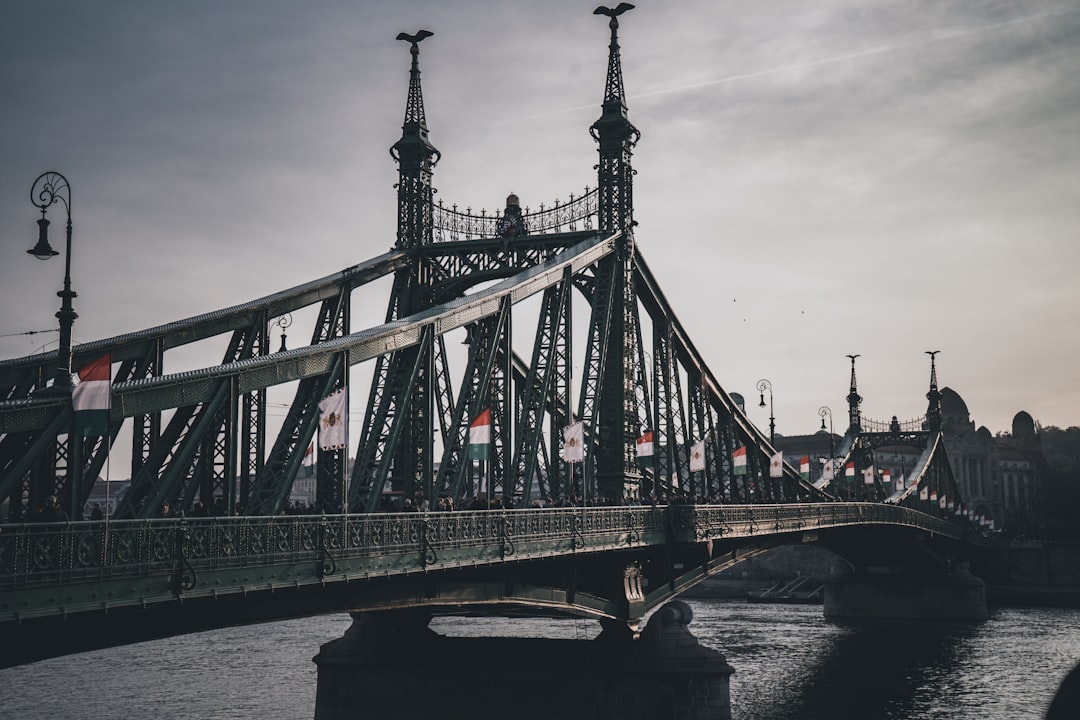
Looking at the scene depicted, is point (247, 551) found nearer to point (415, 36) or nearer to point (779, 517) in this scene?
point (415, 36)

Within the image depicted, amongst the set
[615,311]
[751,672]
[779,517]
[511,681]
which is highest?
[615,311]

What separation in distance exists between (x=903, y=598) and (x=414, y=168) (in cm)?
6606

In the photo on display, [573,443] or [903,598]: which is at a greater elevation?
[573,443]

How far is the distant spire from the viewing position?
360 feet

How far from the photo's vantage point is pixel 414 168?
4366 centimetres

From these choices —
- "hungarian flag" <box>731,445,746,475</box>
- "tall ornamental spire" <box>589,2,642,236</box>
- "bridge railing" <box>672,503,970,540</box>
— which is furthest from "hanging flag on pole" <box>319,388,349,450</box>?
"hungarian flag" <box>731,445,746,475</box>

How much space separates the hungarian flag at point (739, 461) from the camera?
192ft

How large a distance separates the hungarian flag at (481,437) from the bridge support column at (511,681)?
40.1 feet

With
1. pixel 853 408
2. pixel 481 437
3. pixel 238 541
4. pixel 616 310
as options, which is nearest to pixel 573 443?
pixel 481 437

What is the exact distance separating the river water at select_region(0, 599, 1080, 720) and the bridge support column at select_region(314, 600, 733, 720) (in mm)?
853

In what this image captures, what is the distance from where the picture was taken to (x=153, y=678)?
5197 centimetres

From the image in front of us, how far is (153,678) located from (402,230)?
959 inches

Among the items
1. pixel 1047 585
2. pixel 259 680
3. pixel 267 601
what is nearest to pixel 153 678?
pixel 259 680

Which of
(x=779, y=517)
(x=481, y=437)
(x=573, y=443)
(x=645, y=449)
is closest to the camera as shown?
(x=481, y=437)
